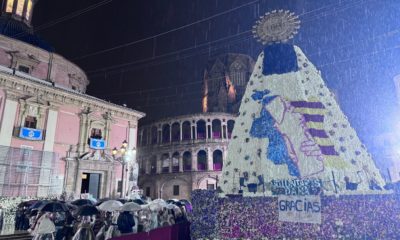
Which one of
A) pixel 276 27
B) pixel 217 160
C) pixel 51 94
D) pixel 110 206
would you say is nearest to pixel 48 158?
pixel 51 94

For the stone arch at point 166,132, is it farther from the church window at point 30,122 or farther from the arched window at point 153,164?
the church window at point 30,122

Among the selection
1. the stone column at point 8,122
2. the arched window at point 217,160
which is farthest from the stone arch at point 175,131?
the stone column at point 8,122

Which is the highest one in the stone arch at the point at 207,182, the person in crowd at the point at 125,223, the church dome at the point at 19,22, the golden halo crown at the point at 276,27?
the church dome at the point at 19,22

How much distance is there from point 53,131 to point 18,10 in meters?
15.3

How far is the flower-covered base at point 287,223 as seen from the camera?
22.3ft

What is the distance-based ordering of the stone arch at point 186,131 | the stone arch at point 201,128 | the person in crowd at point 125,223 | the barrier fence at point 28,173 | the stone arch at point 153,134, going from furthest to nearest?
1. the stone arch at point 153,134
2. the stone arch at point 186,131
3. the stone arch at point 201,128
4. the barrier fence at point 28,173
5. the person in crowd at point 125,223

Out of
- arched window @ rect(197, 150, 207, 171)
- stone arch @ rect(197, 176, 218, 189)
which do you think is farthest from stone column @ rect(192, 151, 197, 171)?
stone arch @ rect(197, 176, 218, 189)

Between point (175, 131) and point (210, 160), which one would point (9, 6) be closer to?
point (175, 131)

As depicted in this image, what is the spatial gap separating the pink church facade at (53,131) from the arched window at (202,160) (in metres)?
11.9

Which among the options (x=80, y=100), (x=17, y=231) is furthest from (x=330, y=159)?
(x=80, y=100)

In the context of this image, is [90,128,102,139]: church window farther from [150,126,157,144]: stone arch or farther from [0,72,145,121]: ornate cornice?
[150,126,157,144]: stone arch

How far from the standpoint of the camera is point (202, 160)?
114 ft

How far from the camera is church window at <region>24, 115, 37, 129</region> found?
18.0m

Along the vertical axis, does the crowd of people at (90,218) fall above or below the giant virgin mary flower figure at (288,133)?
below
